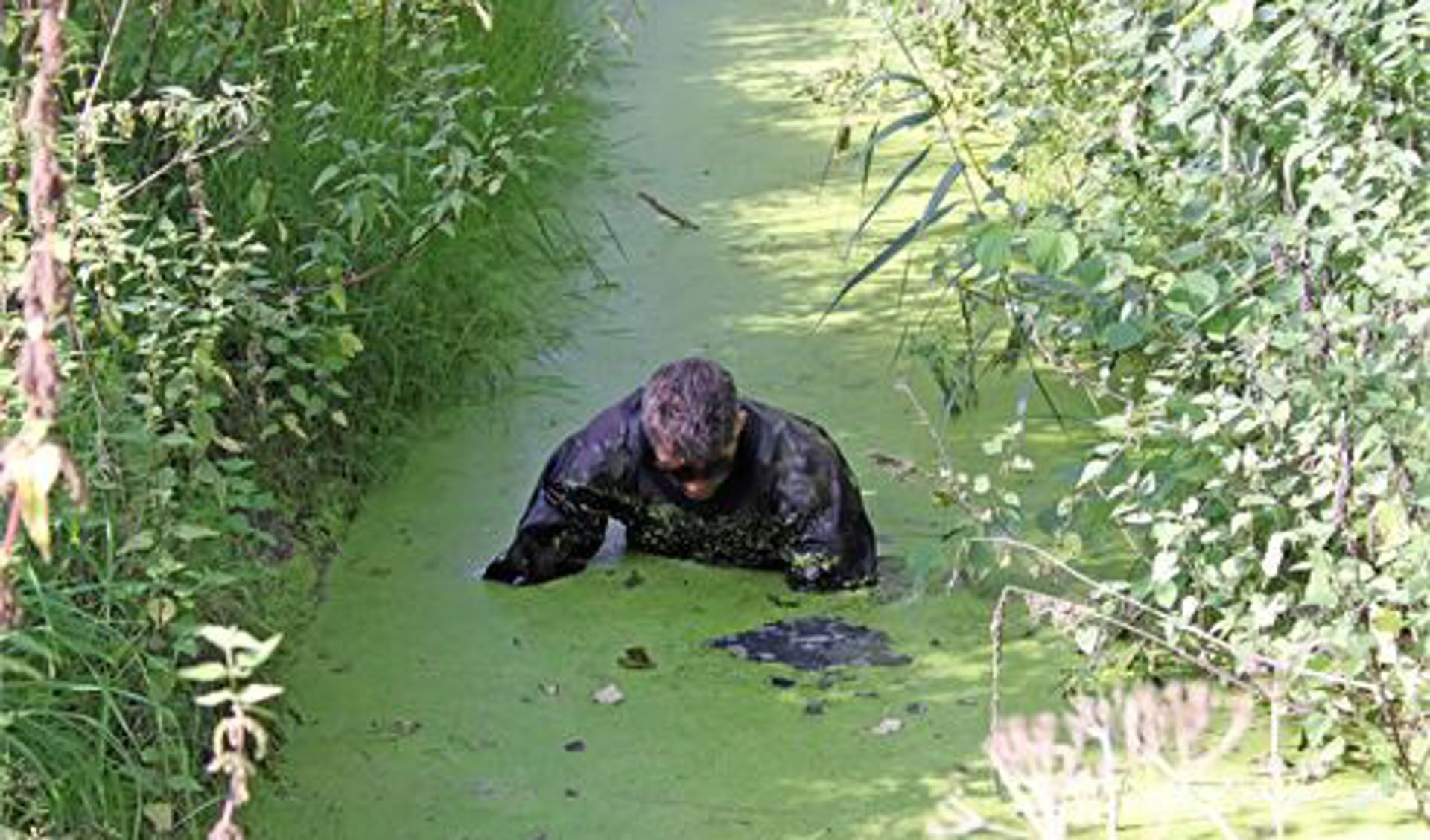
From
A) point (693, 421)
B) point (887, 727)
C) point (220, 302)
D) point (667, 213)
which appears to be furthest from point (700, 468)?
point (667, 213)

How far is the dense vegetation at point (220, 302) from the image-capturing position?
3309mm

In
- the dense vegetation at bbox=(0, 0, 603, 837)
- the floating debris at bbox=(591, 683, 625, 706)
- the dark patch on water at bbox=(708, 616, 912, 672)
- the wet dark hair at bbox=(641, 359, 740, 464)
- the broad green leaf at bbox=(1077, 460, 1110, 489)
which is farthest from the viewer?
the wet dark hair at bbox=(641, 359, 740, 464)

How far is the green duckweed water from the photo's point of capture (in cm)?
369

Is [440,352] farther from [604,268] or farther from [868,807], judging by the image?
[868,807]

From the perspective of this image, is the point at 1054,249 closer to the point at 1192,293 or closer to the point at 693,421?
the point at 1192,293

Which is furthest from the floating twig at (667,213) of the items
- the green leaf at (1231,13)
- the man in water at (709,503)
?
the green leaf at (1231,13)

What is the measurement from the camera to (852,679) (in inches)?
158

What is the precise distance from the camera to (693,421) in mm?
4191

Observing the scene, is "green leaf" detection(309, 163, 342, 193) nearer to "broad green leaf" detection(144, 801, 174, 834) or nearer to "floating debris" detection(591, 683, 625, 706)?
"floating debris" detection(591, 683, 625, 706)

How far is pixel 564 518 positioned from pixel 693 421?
1.01 feet

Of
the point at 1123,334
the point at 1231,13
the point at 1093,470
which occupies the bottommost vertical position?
the point at 1093,470

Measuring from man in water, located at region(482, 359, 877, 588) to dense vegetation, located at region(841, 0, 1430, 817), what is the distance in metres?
0.30

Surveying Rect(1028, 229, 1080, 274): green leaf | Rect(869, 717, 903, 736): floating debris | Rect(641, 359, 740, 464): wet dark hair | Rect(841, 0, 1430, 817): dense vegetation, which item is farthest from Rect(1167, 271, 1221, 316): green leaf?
Rect(641, 359, 740, 464): wet dark hair

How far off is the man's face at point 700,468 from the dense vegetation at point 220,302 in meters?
0.52
